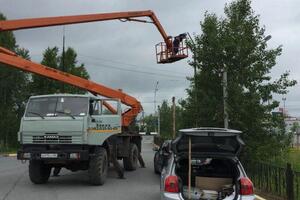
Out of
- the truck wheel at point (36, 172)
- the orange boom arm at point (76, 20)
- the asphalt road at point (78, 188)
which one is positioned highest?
the orange boom arm at point (76, 20)

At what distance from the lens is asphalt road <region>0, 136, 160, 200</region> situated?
1414 centimetres

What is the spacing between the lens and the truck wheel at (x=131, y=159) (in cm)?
2206

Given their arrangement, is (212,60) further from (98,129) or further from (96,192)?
(96,192)

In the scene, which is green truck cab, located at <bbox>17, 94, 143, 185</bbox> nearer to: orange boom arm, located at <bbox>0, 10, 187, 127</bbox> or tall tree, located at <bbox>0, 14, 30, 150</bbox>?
orange boom arm, located at <bbox>0, 10, 187, 127</bbox>

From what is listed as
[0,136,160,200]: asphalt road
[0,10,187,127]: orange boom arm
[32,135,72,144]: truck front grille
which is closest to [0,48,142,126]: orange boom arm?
[0,10,187,127]: orange boom arm

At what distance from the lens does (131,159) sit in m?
22.2

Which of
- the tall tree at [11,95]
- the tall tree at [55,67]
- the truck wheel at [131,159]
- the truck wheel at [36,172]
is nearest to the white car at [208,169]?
the truck wheel at [36,172]

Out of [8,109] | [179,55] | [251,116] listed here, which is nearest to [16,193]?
[251,116]

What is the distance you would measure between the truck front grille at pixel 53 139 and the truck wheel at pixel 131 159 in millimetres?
5948

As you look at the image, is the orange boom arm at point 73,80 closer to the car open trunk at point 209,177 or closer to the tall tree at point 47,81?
the car open trunk at point 209,177

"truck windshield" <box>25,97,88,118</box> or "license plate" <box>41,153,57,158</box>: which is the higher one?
"truck windshield" <box>25,97,88,118</box>

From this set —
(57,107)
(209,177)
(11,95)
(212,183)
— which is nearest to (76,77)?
(57,107)

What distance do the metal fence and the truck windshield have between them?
17.6 ft

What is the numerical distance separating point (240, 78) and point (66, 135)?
695 cm
